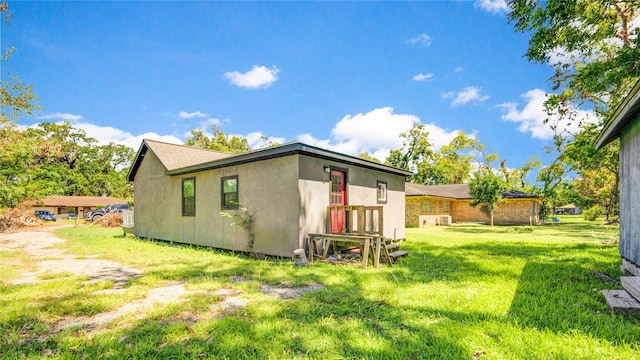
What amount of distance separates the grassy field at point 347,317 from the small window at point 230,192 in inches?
104

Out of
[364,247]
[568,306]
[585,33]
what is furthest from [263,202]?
[585,33]

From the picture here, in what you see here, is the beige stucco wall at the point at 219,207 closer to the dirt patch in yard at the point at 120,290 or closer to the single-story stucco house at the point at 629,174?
the dirt patch in yard at the point at 120,290

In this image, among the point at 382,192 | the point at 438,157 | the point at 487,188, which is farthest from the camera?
the point at 438,157

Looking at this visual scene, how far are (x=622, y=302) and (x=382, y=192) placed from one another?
24.0 feet

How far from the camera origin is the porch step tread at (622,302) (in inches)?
135

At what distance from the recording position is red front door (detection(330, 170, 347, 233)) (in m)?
8.05

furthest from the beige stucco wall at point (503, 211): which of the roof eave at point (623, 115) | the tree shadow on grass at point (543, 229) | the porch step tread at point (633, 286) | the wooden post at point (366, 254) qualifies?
the porch step tread at point (633, 286)

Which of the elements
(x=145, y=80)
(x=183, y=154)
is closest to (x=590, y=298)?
(x=183, y=154)

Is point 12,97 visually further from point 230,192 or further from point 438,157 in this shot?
point 438,157

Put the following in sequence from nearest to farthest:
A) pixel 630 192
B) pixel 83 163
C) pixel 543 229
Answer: pixel 630 192, pixel 543 229, pixel 83 163

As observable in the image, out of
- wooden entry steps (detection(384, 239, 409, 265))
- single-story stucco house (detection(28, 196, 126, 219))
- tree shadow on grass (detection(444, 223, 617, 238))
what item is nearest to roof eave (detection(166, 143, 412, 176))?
wooden entry steps (detection(384, 239, 409, 265))

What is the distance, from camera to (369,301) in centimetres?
419

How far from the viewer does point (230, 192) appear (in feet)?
29.3

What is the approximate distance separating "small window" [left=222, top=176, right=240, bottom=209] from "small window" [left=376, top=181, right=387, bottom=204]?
4.85 metres
